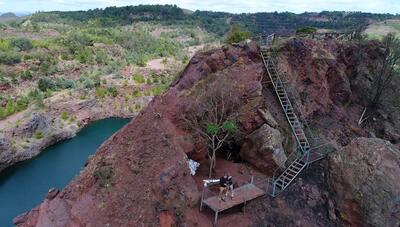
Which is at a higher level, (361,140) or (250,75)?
(250,75)

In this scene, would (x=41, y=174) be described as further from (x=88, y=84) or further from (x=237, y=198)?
(x=88, y=84)

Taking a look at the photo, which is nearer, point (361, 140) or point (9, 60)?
point (361, 140)

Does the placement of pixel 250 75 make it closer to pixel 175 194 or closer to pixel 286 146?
pixel 286 146

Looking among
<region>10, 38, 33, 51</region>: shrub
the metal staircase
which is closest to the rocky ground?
the metal staircase

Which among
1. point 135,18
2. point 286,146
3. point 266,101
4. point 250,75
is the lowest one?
point 135,18

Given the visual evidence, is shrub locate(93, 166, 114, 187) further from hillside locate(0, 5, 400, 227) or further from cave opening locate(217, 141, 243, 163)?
cave opening locate(217, 141, 243, 163)

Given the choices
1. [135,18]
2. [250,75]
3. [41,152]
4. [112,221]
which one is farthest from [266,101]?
[135,18]

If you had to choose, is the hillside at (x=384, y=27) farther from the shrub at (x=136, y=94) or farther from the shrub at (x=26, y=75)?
the shrub at (x=26, y=75)

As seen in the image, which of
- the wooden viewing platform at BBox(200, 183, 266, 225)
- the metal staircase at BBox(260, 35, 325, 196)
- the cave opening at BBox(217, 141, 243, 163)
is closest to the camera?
the wooden viewing platform at BBox(200, 183, 266, 225)
